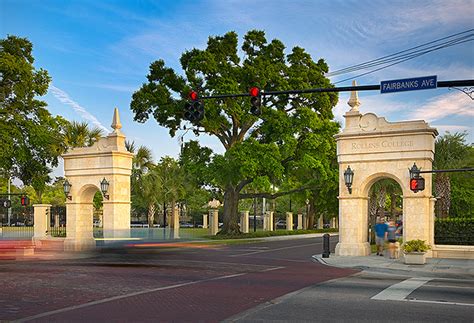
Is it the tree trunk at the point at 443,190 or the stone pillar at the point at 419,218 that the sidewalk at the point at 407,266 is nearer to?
the stone pillar at the point at 419,218

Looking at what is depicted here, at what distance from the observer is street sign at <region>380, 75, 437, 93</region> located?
1631 cm

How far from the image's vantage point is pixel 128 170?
31.3 meters

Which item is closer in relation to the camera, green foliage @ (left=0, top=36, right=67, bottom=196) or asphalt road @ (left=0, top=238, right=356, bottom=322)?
asphalt road @ (left=0, top=238, right=356, bottom=322)

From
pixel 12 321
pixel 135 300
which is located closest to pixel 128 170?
pixel 135 300

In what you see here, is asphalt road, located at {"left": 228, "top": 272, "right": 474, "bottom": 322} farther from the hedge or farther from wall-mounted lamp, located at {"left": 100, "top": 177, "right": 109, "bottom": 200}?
wall-mounted lamp, located at {"left": 100, "top": 177, "right": 109, "bottom": 200}

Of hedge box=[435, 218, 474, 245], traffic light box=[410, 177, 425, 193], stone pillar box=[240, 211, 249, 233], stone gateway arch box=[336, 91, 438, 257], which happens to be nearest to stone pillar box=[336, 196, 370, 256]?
stone gateway arch box=[336, 91, 438, 257]

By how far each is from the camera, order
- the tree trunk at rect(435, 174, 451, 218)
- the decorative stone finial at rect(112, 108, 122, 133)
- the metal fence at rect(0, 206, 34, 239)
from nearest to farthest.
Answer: the decorative stone finial at rect(112, 108, 122, 133)
the tree trunk at rect(435, 174, 451, 218)
the metal fence at rect(0, 206, 34, 239)

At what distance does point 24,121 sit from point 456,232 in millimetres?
27720

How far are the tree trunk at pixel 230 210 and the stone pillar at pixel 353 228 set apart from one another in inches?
704

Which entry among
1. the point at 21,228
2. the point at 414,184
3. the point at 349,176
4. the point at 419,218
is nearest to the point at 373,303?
the point at 414,184

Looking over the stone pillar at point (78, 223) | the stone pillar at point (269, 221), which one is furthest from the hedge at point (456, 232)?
the stone pillar at point (269, 221)

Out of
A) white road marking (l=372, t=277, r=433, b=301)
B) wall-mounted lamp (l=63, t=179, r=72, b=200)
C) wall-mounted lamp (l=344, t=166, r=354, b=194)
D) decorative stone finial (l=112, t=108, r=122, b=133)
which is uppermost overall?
decorative stone finial (l=112, t=108, r=122, b=133)

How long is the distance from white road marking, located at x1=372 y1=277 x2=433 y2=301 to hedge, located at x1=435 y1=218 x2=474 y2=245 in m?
10.9

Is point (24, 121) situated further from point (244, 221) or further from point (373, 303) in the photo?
point (373, 303)
